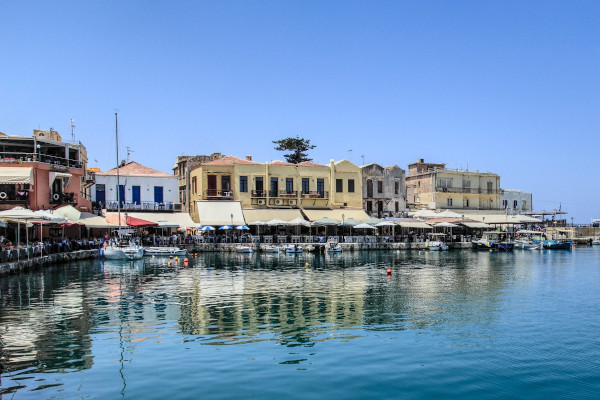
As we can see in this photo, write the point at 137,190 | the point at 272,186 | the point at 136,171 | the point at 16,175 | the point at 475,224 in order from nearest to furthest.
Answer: the point at 16,175, the point at 137,190, the point at 136,171, the point at 272,186, the point at 475,224

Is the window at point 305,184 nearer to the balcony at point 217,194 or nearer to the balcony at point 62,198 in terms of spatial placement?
the balcony at point 217,194

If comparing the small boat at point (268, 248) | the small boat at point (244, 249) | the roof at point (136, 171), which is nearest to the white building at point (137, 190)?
the roof at point (136, 171)

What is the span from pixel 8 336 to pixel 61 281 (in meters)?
12.0

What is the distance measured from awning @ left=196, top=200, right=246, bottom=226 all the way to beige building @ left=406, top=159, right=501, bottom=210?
2378cm

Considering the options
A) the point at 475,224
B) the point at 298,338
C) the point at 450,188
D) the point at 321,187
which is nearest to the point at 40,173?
the point at 321,187

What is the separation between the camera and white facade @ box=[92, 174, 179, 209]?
5009cm

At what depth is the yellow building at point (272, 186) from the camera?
5044 cm

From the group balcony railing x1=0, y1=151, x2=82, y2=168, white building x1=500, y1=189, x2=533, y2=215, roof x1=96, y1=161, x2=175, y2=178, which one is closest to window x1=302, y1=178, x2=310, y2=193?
roof x1=96, y1=161, x2=175, y2=178

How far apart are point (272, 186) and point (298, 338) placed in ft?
130

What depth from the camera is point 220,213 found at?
1913 inches

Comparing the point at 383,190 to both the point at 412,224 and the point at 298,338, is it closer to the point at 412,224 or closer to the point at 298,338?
the point at 412,224

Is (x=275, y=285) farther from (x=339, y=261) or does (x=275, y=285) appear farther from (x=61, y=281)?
(x=339, y=261)

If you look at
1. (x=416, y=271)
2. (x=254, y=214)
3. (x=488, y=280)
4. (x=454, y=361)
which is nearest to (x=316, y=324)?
(x=454, y=361)

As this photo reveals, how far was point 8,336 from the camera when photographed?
13.8m
